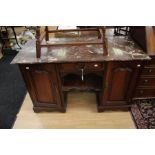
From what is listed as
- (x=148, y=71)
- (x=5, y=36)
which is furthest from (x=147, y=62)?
(x=5, y=36)

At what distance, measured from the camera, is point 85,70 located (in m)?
1.69

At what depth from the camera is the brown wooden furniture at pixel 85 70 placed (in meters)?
1.56

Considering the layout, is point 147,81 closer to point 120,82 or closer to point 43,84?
point 120,82

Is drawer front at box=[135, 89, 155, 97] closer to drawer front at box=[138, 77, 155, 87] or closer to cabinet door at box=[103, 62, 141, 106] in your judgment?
drawer front at box=[138, 77, 155, 87]

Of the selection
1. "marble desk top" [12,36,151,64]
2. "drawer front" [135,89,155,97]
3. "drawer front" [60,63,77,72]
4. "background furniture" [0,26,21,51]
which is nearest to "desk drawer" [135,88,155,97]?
"drawer front" [135,89,155,97]

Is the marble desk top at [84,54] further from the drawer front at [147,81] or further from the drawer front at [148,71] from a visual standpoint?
the drawer front at [147,81]

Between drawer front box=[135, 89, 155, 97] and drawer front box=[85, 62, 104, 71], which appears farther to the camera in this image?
drawer front box=[135, 89, 155, 97]

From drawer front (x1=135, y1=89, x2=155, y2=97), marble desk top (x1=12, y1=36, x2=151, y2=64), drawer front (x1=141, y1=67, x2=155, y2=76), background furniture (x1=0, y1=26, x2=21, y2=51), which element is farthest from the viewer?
background furniture (x1=0, y1=26, x2=21, y2=51)

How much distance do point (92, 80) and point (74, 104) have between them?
17.3 inches

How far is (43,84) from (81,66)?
1.59ft

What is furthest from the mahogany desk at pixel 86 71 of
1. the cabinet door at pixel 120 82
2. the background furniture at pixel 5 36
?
the background furniture at pixel 5 36

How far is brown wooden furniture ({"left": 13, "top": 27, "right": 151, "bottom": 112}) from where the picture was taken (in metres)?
1.56

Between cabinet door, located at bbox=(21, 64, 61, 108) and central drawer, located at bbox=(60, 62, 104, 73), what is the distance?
11 centimetres

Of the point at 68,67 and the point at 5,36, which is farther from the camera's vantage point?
the point at 5,36
